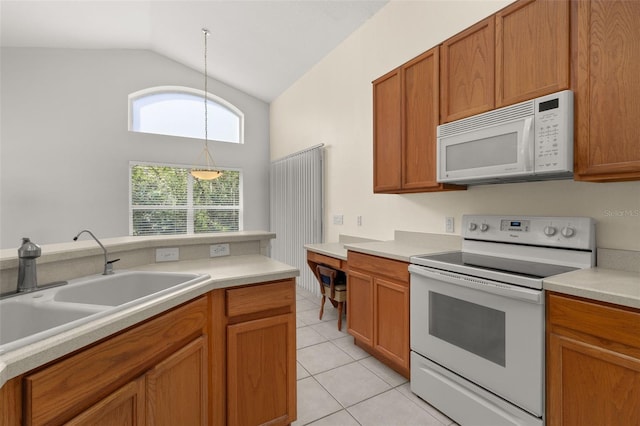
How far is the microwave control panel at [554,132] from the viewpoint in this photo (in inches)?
59.8

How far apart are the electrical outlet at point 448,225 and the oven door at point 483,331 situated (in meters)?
0.65

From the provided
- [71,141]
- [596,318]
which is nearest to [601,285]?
[596,318]

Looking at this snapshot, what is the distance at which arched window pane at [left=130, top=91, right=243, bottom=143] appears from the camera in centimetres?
504

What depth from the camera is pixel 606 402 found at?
3.94 feet

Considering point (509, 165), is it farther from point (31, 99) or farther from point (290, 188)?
→ point (31, 99)

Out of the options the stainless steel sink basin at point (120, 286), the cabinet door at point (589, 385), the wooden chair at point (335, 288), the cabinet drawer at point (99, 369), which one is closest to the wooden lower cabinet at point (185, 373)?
the cabinet drawer at point (99, 369)

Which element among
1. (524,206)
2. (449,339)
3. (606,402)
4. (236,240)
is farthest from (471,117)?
(236,240)

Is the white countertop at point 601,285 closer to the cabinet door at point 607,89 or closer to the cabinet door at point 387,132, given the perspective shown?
the cabinet door at point 607,89

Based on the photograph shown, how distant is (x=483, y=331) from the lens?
1.63m

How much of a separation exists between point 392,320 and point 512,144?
1420mm

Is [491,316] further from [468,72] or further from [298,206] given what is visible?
[298,206]

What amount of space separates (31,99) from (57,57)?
28.6 inches

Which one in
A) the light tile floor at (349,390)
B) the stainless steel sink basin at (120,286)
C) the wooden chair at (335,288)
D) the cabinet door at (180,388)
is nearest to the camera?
the cabinet door at (180,388)

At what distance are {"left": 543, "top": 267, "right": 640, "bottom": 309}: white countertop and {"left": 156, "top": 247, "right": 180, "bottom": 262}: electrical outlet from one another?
2.01 meters
